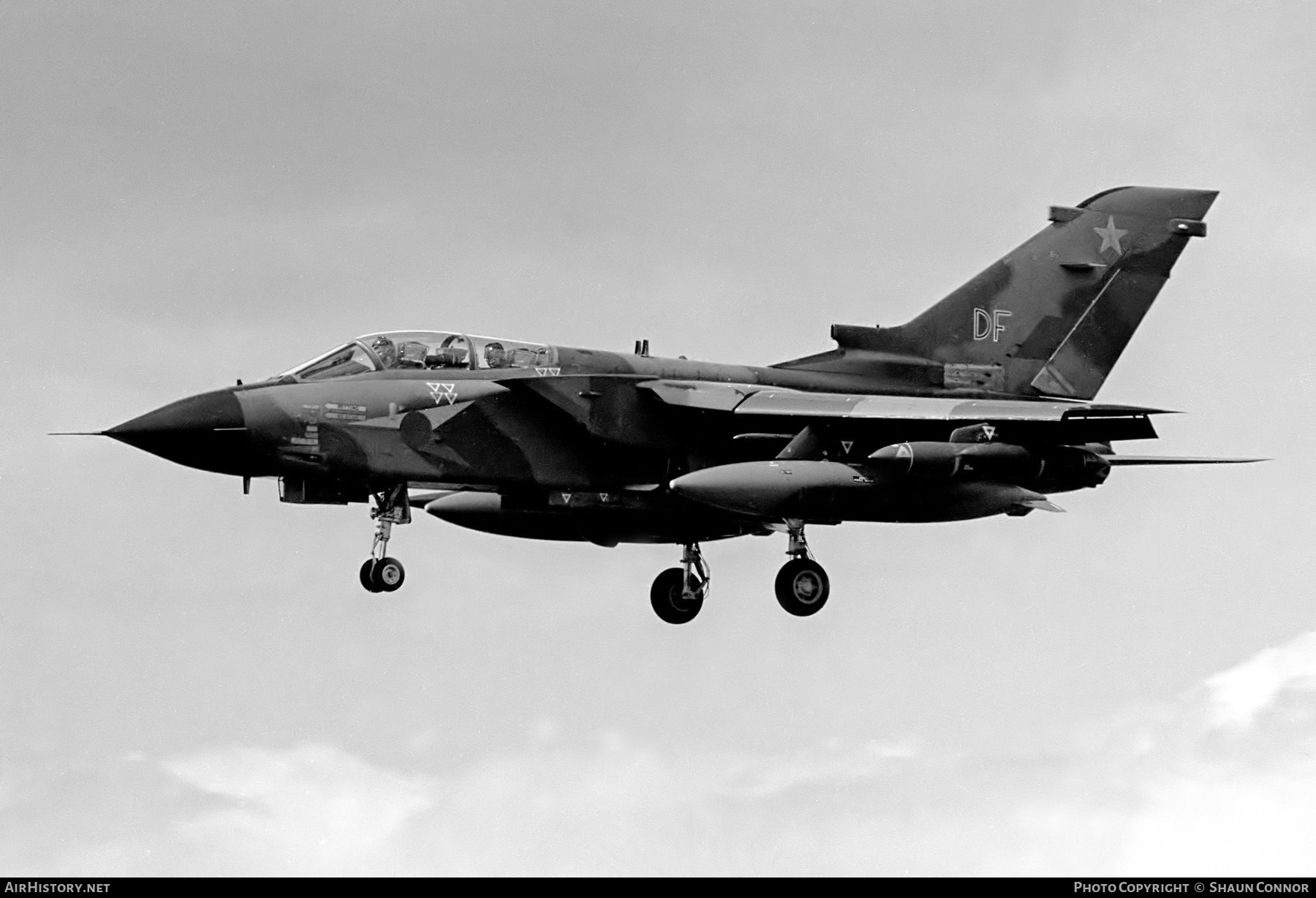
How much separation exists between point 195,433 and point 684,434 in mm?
5141

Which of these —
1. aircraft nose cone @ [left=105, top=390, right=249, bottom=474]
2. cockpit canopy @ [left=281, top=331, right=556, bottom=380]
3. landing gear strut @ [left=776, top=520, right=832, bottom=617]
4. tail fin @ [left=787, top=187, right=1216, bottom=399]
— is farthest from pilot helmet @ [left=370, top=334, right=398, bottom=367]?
tail fin @ [left=787, top=187, right=1216, bottom=399]

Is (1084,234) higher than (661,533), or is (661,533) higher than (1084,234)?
(1084,234)

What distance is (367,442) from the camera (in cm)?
1836

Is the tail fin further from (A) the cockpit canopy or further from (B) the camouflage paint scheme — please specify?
(A) the cockpit canopy

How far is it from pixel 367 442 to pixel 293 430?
29.8 inches

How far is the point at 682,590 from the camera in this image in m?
21.8

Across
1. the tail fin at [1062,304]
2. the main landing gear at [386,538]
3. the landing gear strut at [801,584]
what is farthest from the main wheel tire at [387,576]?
the tail fin at [1062,304]

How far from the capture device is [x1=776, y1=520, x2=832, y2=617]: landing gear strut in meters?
20.1

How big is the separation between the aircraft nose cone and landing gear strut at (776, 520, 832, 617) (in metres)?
5.95

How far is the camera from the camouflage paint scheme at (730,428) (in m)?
18.1

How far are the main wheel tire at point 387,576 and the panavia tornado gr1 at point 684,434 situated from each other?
2 cm

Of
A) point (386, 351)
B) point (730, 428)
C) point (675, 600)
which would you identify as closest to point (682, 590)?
point (675, 600)

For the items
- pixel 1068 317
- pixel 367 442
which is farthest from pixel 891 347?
pixel 367 442

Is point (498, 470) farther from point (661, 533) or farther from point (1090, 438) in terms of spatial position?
point (1090, 438)
